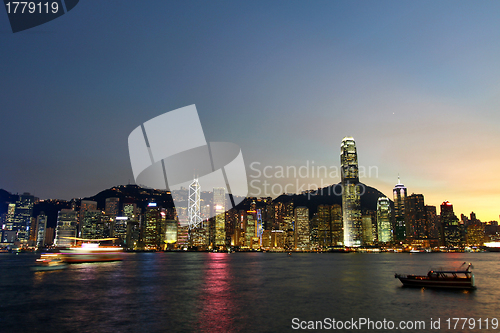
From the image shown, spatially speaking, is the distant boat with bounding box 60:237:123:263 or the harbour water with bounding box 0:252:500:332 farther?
the distant boat with bounding box 60:237:123:263

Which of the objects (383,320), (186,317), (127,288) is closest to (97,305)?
(186,317)

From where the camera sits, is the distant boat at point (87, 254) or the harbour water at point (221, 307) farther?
the distant boat at point (87, 254)

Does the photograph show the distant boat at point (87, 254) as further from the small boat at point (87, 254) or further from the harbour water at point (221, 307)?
the harbour water at point (221, 307)

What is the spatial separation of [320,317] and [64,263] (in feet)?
247

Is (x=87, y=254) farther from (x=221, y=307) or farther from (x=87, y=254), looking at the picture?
(x=221, y=307)

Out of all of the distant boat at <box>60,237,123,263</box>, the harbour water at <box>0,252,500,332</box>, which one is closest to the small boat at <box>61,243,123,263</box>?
the distant boat at <box>60,237,123,263</box>

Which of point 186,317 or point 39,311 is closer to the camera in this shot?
point 186,317

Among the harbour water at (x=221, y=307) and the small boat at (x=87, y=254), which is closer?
the harbour water at (x=221, y=307)

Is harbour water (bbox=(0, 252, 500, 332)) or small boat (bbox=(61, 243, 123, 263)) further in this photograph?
small boat (bbox=(61, 243, 123, 263))

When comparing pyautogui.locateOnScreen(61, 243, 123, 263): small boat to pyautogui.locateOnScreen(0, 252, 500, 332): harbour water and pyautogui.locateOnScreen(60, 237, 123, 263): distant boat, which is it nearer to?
pyautogui.locateOnScreen(60, 237, 123, 263): distant boat

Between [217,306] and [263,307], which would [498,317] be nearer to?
[263,307]

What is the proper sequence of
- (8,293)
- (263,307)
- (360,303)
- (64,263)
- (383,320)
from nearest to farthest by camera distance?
(383,320) → (263,307) → (360,303) → (8,293) → (64,263)

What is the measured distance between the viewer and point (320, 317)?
24.4 meters

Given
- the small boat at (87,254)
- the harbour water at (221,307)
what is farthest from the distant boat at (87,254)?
the harbour water at (221,307)
